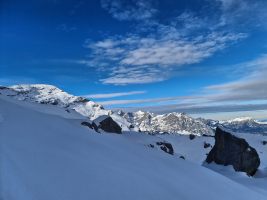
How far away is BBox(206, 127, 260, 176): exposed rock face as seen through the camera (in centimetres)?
5162

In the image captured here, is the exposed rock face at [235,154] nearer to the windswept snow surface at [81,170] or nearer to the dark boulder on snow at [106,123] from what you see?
the dark boulder on snow at [106,123]

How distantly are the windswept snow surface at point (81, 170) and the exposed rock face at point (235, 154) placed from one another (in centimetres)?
3255

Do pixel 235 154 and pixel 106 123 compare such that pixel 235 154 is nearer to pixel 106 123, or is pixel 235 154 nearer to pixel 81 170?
pixel 106 123

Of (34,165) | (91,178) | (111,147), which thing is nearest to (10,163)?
(34,165)

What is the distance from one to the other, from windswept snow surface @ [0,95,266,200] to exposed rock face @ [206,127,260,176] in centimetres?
3255

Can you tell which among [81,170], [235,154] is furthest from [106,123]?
[81,170]

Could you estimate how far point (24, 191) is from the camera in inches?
356

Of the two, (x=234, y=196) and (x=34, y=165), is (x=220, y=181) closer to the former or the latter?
(x=234, y=196)

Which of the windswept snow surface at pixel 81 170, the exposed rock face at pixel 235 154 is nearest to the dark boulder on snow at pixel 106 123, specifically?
the exposed rock face at pixel 235 154

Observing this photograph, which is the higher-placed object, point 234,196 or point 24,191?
point 24,191

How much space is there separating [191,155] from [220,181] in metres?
98.9

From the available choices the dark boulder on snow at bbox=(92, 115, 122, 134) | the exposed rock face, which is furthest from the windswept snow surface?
the dark boulder on snow at bbox=(92, 115, 122, 134)

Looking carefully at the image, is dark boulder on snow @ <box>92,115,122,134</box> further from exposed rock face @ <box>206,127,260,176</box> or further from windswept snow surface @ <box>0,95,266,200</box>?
windswept snow surface @ <box>0,95,266,200</box>

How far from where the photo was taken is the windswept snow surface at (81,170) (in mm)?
9961
